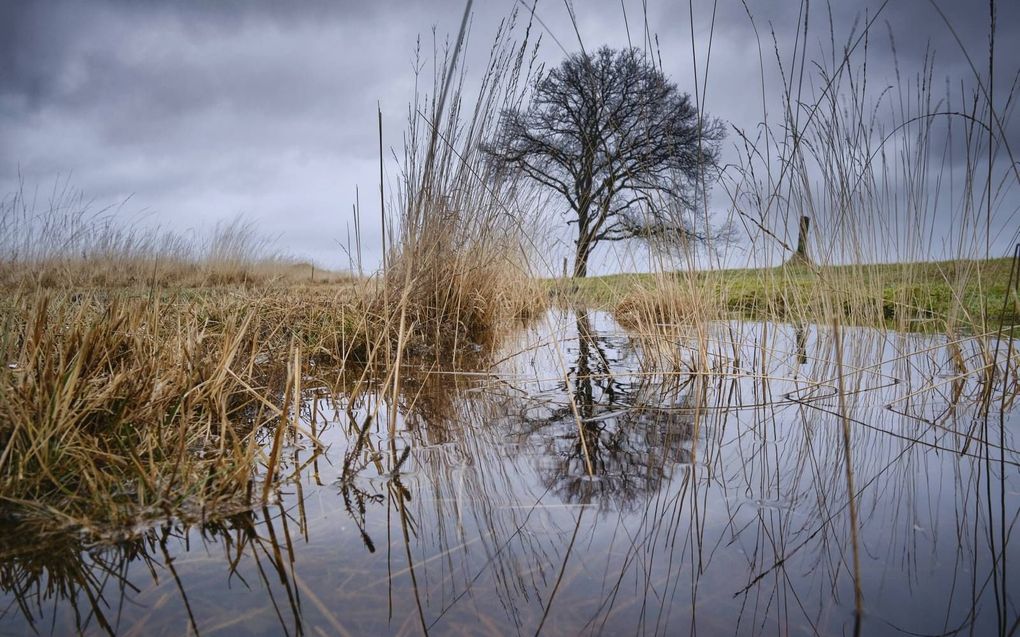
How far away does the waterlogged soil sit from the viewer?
2.26ft

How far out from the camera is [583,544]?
859 mm

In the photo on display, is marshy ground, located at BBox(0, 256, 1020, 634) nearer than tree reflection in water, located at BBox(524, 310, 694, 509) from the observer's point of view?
Yes

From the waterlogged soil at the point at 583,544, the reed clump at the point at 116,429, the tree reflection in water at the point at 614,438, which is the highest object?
the reed clump at the point at 116,429

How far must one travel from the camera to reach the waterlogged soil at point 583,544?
2.26ft

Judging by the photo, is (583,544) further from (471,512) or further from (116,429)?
(116,429)

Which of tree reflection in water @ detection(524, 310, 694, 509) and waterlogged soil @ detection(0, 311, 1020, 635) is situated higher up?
tree reflection in water @ detection(524, 310, 694, 509)

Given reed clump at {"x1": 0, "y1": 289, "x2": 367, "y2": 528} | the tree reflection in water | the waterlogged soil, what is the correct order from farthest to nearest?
the tree reflection in water
reed clump at {"x1": 0, "y1": 289, "x2": 367, "y2": 528}
the waterlogged soil

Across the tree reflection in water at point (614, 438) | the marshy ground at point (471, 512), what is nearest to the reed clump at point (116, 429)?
the marshy ground at point (471, 512)

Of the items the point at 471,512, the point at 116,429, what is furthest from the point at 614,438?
the point at 116,429

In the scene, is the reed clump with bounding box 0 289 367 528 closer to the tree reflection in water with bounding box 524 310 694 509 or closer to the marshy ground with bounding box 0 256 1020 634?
the marshy ground with bounding box 0 256 1020 634

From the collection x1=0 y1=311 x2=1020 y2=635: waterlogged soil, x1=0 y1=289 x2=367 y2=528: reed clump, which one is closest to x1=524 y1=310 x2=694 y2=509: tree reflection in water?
x1=0 y1=311 x2=1020 y2=635: waterlogged soil

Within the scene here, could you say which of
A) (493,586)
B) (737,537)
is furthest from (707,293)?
(493,586)

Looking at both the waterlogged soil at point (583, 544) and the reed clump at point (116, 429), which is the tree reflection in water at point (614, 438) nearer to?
the waterlogged soil at point (583, 544)

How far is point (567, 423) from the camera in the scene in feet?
5.10
